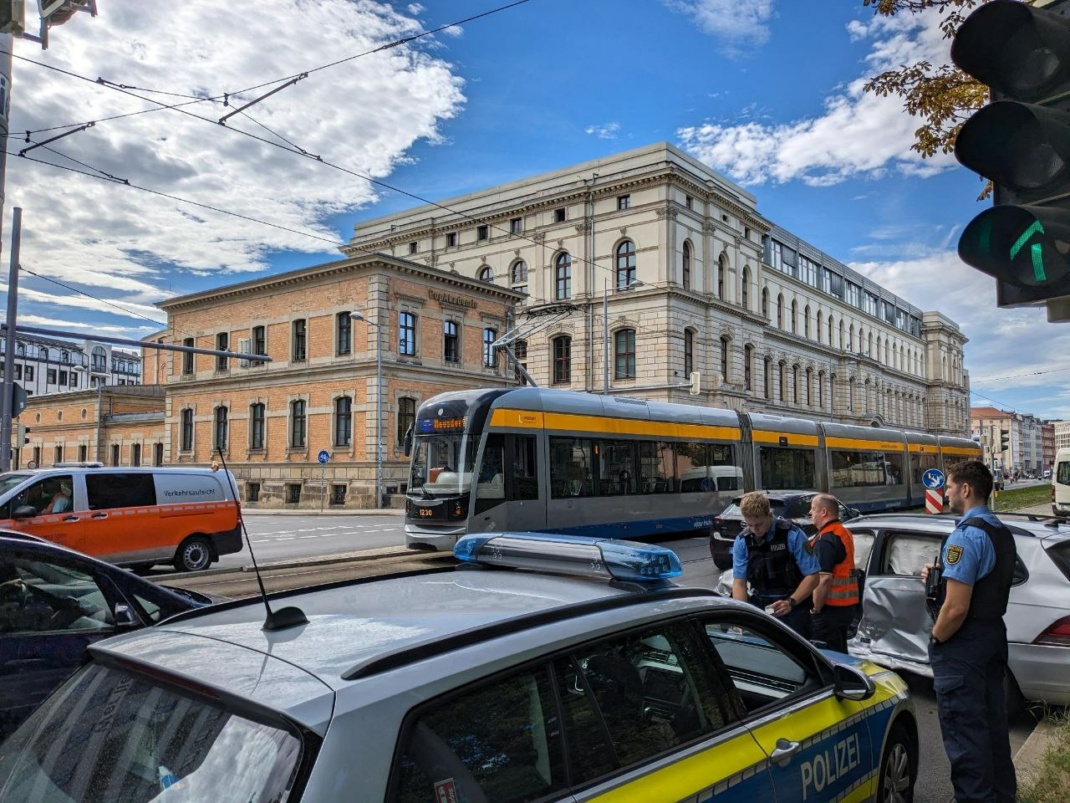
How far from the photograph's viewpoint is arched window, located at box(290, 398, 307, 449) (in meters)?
39.1

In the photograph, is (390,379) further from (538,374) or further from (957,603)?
(957,603)

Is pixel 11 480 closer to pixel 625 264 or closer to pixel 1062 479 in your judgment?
pixel 1062 479

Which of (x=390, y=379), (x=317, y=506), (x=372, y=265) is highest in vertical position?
(x=372, y=265)

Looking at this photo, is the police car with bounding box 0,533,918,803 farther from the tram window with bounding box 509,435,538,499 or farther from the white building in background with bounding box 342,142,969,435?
the white building in background with bounding box 342,142,969,435

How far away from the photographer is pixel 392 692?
188 cm

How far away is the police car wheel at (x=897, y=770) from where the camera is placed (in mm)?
3668

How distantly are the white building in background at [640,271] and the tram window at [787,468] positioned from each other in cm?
1679

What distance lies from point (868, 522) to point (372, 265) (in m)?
32.0

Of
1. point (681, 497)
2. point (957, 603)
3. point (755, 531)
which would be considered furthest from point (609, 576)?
point (681, 497)

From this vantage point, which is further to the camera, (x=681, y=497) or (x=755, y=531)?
(x=681, y=497)

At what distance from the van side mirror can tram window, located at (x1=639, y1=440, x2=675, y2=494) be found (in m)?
11.7

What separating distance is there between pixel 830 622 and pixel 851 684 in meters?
2.30

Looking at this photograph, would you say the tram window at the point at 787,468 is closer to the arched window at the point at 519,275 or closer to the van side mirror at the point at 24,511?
the van side mirror at the point at 24,511

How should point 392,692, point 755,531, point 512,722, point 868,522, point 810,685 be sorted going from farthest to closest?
point 868,522 < point 755,531 < point 810,685 < point 512,722 < point 392,692
